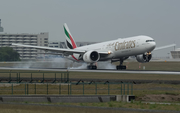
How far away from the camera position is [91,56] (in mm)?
67438

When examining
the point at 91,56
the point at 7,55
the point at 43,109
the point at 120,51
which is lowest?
the point at 43,109

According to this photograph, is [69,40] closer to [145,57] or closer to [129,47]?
[145,57]

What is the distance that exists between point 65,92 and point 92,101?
567 centimetres

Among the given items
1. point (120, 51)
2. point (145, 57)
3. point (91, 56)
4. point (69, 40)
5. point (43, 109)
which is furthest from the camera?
point (69, 40)

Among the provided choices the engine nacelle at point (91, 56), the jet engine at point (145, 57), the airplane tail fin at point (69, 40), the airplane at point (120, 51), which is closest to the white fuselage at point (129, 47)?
the airplane at point (120, 51)

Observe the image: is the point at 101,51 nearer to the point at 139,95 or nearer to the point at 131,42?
the point at 131,42

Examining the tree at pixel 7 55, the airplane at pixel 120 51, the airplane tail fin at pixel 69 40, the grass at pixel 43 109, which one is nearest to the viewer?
the grass at pixel 43 109

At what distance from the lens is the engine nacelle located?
2625 inches

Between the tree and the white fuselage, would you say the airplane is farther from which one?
the tree

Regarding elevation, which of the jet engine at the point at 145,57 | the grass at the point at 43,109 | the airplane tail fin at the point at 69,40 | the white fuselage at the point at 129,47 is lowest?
the grass at the point at 43,109

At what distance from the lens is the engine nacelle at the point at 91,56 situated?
66.7 m

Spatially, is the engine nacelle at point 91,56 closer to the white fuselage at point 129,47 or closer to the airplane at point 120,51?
the airplane at point 120,51

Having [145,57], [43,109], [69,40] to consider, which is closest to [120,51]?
[145,57]

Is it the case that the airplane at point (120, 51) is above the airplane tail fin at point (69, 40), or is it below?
below
